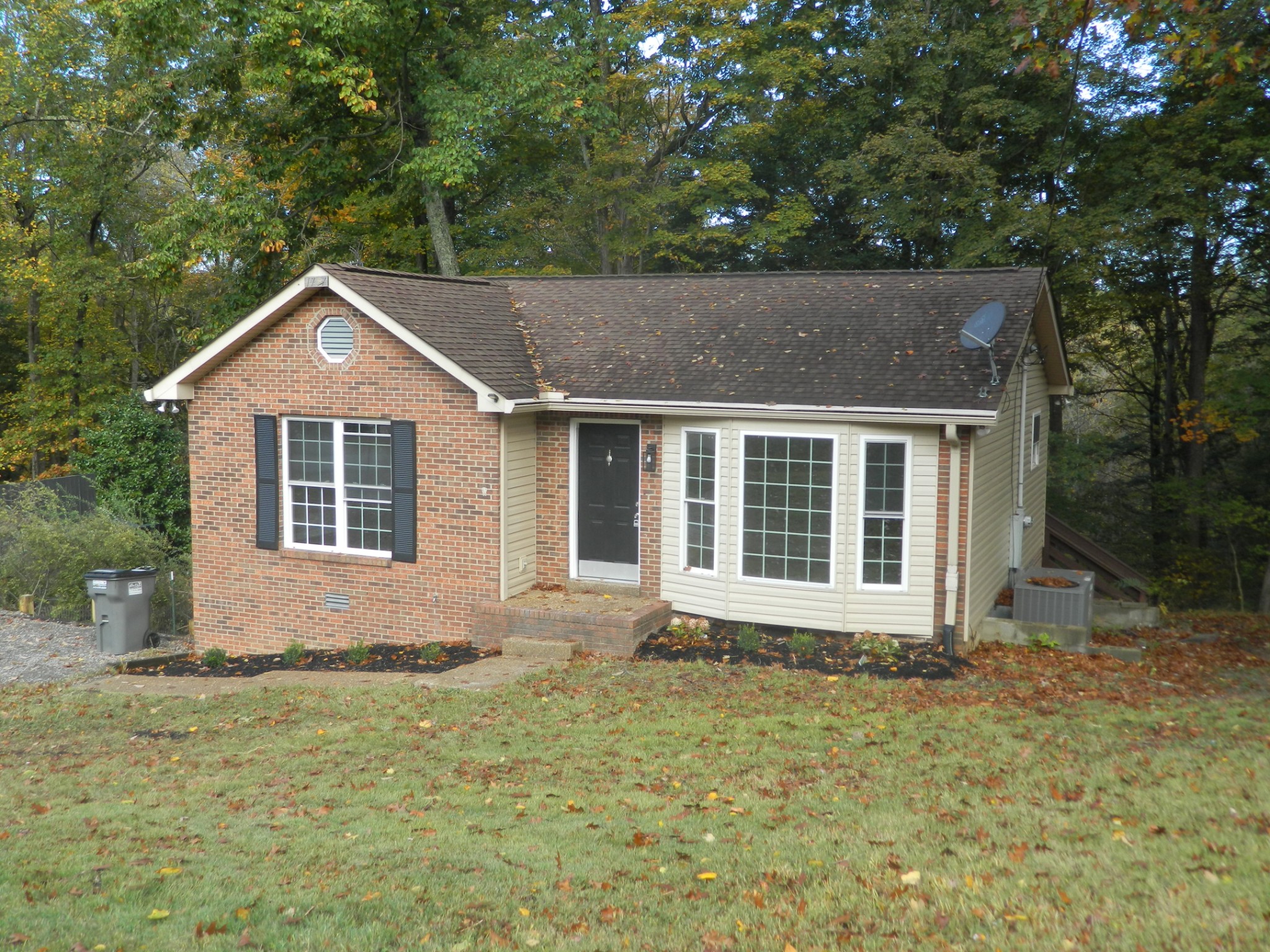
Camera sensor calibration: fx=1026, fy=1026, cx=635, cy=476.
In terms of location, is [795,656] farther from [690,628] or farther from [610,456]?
[610,456]

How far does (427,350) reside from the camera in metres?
12.8

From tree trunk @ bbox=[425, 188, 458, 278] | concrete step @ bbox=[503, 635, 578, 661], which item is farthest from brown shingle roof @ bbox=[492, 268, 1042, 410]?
tree trunk @ bbox=[425, 188, 458, 278]

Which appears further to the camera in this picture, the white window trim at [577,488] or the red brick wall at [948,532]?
the white window trim at [577,488]

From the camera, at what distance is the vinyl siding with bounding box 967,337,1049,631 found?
12430 millimetres

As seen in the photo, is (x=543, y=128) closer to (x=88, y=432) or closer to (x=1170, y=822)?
(x=88, y=432)

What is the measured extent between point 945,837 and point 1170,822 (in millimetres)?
1365

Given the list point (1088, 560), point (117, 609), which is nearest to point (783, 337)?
point (1088, 560)

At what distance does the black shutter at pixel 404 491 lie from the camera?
13273 mm

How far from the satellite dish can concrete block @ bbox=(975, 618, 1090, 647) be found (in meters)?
3.31

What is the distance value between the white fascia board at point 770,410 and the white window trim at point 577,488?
26 cm

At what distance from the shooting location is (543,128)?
27375 mm

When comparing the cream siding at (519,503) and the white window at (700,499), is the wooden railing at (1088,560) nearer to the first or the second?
the white window at (700,499)

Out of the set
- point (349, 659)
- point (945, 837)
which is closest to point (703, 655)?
point (349, 659)

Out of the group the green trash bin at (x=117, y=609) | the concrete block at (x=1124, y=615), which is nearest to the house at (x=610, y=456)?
the green trash bin at (x=117, y=609)
